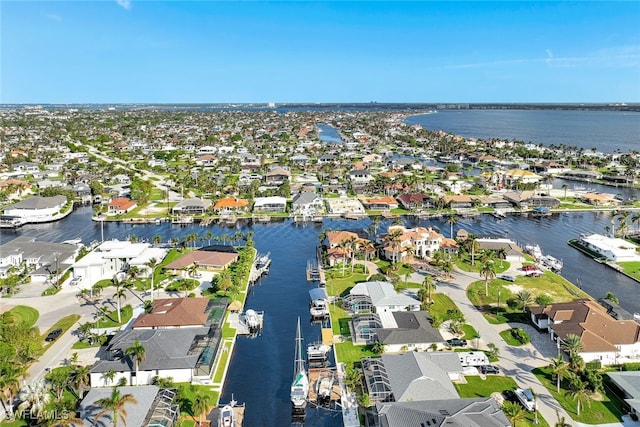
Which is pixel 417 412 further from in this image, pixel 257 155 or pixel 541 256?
pixel 257 155

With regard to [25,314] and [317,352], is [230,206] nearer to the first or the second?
[25,314]

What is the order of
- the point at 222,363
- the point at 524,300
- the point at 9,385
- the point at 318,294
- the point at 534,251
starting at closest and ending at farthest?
the point at 9,385, the point at 222,363, the point at 524,300, the point at 318,294, the point at 534,251

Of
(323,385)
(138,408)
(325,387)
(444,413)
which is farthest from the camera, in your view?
(323,385)

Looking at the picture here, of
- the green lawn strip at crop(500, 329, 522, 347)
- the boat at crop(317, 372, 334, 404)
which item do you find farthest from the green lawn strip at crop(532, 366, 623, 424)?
the boat at crop(317, 372, 334, 404)

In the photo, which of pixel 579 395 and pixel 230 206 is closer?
pixel 579 395

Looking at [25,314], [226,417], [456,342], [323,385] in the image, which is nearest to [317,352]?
[323,385]
